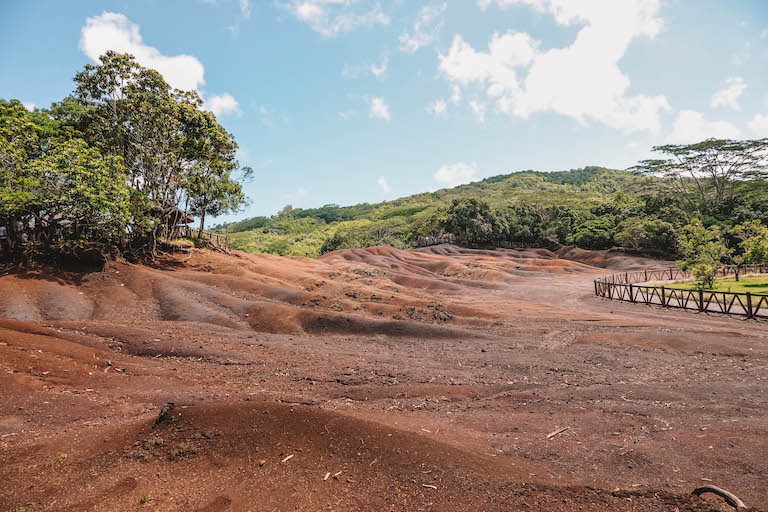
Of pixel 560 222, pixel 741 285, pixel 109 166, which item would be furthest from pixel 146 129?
pixel 560 222

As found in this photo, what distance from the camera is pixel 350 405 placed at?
8.14 meters

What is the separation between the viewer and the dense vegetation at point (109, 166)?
15219 millimetres

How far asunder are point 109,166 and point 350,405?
17.3m

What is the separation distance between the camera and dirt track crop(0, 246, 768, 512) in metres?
4.43

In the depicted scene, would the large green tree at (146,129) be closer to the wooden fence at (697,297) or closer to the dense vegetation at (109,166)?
the dense vegetation at (109,166)

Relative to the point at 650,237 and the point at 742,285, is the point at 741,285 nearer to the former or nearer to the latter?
the point at 742,285

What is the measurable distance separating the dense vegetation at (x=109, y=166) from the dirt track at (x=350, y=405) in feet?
8.27

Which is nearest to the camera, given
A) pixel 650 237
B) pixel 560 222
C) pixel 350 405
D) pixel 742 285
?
pixel 350 405

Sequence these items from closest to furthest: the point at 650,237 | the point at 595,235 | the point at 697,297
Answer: the point at 697,297 → the point at 650,237 → the point at 595,235

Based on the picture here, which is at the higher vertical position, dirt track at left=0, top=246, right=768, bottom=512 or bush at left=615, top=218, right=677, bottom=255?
bush at left=615, top=218, right=677, bottom=255

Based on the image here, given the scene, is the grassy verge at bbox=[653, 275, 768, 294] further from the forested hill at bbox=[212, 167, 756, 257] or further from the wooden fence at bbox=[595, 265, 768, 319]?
the forested hill at bbox=[212, 167, 756, 257]

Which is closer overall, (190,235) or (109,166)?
(109,166)

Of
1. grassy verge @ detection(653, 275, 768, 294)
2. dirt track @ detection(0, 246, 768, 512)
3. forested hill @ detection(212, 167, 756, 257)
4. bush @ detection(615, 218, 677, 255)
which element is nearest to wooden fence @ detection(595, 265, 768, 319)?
grassy verge @ detection(653, 275, 768, 294)

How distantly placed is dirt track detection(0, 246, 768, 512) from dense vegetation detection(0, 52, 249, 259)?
2521 mm
